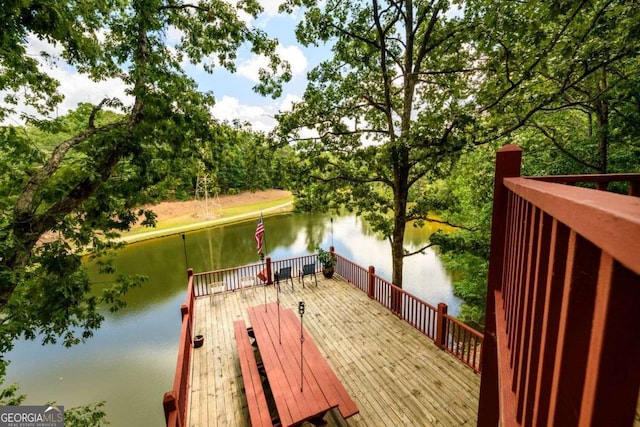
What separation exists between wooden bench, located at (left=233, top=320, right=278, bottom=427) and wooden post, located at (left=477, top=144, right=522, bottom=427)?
2980mm

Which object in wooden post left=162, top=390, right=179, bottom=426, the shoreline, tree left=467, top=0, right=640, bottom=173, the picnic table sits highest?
tree left=467, top=0, right=640, bottom=173

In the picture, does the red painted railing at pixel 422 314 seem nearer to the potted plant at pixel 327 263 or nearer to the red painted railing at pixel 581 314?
the potted plant at pixel 327 263

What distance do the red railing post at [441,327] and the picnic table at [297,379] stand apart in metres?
2.64

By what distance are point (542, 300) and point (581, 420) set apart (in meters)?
0.39

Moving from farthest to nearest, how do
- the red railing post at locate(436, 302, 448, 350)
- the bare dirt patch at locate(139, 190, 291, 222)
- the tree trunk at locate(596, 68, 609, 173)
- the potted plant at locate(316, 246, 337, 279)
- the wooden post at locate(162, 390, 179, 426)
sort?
1. the bare dirt patch at locate(139, 190, 291, 222)
2. the potted plant at locate(316, 246, 337, 279)
3. the red railing post at locate(436, 302, 448, 350)
4. the tree trunk at locate(596, 68, 609, 173)
5. the wooden post at locate(162, 390, 179, 426)

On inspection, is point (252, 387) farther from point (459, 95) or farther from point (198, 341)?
point (459, 95)

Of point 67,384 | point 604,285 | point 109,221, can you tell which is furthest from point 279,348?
point 67,384

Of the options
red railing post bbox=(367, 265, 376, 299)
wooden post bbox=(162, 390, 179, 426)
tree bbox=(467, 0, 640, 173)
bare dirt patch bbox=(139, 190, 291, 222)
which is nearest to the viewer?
wooden post bbox=(162, 390, 179, 426)

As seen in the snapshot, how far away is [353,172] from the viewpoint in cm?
777

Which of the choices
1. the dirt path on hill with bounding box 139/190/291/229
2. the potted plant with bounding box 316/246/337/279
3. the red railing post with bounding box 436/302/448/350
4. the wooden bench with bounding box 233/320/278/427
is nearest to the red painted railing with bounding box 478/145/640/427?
the wooden bench with bounding box 233/320/278/427

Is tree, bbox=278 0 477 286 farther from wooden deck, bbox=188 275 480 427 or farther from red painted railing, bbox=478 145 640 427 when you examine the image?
red painted railing, bbox=478 145 640 427

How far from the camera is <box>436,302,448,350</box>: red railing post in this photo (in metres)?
5.80

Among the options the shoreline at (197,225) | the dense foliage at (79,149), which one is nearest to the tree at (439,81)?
the dense foliage at (79,149)

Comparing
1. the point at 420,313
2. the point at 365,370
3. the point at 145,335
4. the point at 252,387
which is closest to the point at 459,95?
the point at 420,313
